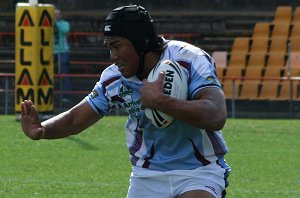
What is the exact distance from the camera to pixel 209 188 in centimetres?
537

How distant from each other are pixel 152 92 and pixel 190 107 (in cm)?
20

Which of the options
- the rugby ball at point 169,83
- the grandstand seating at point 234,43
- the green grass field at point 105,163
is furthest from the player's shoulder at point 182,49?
the grandstand seating at point 234,43

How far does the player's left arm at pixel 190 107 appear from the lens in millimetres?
4984

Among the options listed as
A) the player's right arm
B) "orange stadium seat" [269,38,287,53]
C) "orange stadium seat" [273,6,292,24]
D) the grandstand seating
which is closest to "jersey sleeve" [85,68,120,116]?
the player's right arm

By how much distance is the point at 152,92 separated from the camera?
196 inches

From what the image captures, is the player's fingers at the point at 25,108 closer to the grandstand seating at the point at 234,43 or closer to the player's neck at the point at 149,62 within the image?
the player's neck at the point at 149,62

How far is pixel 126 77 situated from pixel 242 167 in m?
7.30

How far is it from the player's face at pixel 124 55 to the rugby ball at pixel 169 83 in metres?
0.12

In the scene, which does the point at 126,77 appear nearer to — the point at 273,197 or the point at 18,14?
the point at 273,197

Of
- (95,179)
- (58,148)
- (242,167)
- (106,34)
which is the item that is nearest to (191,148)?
(106,34)

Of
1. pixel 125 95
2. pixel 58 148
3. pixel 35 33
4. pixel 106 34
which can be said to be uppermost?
pixel 106 34

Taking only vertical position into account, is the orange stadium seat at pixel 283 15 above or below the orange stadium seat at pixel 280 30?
above

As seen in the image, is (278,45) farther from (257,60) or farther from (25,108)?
(25,108)

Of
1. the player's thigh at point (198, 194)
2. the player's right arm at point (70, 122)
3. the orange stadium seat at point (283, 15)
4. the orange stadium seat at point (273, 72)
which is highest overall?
the player's right arm at point (70, 122)
